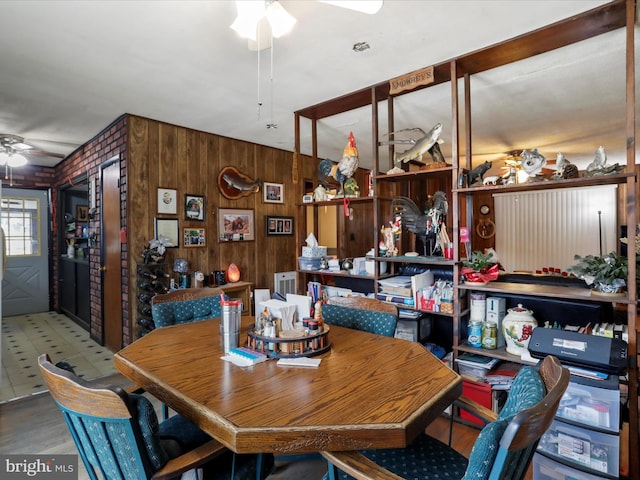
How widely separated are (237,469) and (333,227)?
6484 millimetres

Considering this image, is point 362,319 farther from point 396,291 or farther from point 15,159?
point 15,159

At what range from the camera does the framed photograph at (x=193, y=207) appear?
388 cm

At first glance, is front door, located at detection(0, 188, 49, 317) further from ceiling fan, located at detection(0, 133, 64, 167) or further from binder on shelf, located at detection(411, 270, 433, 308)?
binder on shelf, located at detection(411, 270, 433, 308)

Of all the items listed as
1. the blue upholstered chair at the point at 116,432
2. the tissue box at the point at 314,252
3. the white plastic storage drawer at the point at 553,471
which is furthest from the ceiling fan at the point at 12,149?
the white plastic storage drawer at the point at 553,471

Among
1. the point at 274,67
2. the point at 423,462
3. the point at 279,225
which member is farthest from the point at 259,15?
the point at 279,225

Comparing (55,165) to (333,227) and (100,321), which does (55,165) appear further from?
(333,227)


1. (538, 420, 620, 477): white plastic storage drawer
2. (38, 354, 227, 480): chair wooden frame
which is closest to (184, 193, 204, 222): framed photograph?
(38, 354, 227, 480): chair wooden frame

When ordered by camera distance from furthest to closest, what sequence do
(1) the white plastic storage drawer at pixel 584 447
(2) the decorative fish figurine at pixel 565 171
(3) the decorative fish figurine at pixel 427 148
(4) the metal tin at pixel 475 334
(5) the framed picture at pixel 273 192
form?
(5) the framed picture at pixel 273 192
(3) the decorative fish figurine at pixel 427 148
(4) the metal tin at pixel 475 334
(2) the decorative fish figurine at pixel 565 171
(1) the white plastic storage drawer at pixel 584 447

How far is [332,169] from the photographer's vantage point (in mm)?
3066

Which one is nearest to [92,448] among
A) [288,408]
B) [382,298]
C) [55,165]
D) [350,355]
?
[288,408]

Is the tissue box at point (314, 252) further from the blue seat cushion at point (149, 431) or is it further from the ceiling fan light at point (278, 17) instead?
the blue seat cushion at point (149, 431)

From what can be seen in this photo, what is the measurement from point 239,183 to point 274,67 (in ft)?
6.70

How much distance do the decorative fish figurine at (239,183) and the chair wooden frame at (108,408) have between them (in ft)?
10.8

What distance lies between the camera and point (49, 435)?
2332mm
